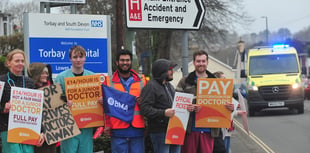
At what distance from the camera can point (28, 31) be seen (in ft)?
26.9

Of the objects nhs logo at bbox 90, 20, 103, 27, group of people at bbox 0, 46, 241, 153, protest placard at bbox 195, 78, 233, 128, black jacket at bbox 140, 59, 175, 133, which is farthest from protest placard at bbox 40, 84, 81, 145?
nhs logo at bbox 90, 20, 103, 27

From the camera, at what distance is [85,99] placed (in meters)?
6.12

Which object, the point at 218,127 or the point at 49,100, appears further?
the point at 218,127

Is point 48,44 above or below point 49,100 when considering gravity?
above

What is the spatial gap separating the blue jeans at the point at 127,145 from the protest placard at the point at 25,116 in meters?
0.96

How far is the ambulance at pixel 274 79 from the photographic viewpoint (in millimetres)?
19531

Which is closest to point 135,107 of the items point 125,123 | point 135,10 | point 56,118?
point 125,123

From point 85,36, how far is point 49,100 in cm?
310

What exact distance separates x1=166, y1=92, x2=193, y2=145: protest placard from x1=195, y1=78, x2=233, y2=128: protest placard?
0.21 m

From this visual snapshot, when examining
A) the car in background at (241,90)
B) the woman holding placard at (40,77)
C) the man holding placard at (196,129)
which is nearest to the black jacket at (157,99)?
the man holding placard at (196,129)

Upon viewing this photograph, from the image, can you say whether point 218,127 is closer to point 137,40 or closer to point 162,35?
point 162,35

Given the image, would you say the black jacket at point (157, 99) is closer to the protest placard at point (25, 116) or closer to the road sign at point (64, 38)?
the protest placard at point (25, 116)

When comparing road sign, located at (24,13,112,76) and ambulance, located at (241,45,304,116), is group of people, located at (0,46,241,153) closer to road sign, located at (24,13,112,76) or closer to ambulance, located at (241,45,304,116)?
road sign, located at (24,13,112,76)

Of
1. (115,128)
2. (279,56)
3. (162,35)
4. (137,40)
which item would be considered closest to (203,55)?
(115,128)
